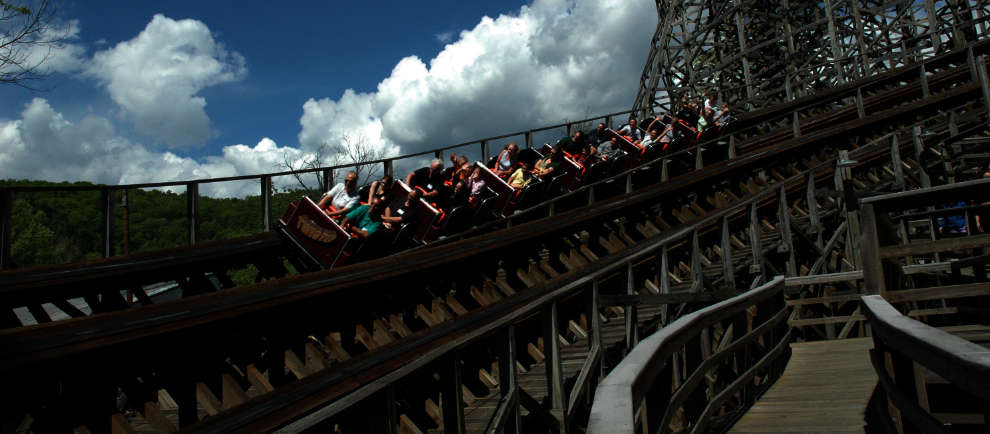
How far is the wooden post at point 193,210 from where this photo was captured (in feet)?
29.8

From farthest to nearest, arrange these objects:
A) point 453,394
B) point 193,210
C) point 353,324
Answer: point 193,210, point 353,324, point 453,394

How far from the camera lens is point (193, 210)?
361 inches

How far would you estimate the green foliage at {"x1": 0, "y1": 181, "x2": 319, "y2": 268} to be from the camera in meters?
7.38

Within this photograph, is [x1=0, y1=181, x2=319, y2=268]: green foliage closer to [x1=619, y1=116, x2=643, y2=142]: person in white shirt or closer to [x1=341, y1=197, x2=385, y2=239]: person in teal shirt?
[x1=341, y1=197, x2=385, y2=239]: person in teal shirt

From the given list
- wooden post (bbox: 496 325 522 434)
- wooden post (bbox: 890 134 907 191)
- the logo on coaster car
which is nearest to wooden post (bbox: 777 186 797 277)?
wooden post (bbox: 890 134 907 191)

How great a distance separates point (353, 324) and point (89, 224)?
4.76 metres

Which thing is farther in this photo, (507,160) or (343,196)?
(507,160)

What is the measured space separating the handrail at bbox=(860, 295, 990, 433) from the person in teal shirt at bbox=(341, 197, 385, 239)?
20.5 feet

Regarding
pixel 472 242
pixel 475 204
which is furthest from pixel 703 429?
pixel 475 204

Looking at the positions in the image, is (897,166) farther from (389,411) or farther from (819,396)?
(389,411)

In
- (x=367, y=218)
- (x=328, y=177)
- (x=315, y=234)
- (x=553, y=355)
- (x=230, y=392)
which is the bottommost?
(x=230, y=392)

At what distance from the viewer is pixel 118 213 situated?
27.2 ft

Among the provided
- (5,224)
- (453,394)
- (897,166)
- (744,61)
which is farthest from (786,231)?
(744,61)

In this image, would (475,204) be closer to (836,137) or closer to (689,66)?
(836,137)
